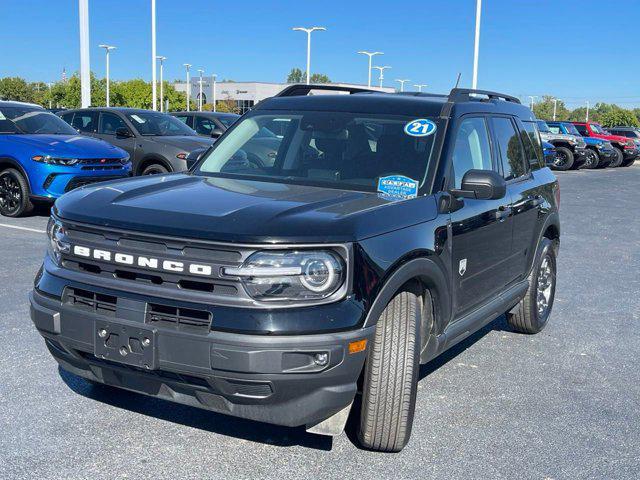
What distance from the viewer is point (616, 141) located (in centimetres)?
3350

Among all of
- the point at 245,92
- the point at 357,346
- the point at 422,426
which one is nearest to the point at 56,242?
the point at 357,346

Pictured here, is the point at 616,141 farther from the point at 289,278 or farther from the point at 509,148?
the point at 289,278

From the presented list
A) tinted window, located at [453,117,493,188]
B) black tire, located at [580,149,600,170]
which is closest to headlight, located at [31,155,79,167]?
tinted window, located at [453,117,493,188]

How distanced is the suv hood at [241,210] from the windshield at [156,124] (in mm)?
9793

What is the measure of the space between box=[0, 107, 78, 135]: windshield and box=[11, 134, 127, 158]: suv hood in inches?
14.8

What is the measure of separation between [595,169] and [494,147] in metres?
29.2

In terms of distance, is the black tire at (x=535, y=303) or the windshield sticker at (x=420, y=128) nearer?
the windshield sticker at (x=420, y=128)

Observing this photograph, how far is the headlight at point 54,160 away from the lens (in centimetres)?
1070

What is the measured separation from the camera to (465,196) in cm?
434

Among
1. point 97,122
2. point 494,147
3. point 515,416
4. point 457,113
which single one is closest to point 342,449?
point 515,416

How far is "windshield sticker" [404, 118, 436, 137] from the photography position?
4527mm

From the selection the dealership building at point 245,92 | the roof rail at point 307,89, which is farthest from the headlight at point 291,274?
the dealership building at point 245,92

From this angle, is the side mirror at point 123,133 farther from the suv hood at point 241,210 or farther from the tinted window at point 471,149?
the suv hood at point 241,210

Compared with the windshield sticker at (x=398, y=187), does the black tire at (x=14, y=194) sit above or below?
below
